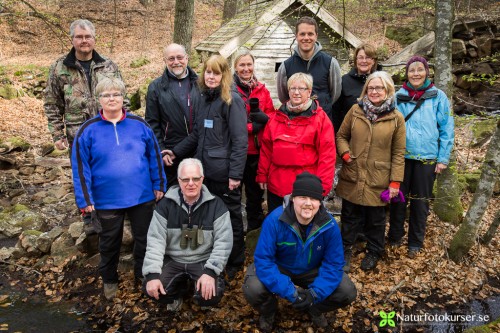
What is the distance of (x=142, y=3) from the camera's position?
81.5 feet

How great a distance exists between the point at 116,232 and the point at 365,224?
2.99 metres

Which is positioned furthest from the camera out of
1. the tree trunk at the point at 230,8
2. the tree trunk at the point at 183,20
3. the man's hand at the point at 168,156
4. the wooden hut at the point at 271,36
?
the tree trunk at the point at 230,8

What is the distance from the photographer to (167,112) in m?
4.29

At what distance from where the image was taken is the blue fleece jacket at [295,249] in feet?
11.1

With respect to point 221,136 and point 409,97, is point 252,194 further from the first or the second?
point 409,97

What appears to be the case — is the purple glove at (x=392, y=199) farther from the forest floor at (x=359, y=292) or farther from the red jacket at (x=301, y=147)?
the forest floor at (x=359, y=292)

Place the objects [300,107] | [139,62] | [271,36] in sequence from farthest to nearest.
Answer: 1. [139,62]
2. [271,36]
3. [300,107]

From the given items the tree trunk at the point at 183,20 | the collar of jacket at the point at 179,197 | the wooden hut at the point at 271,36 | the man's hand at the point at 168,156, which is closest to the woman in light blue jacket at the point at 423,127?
the collar of jacket at the point at 179,197

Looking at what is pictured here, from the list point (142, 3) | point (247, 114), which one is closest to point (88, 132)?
point (247, 114)

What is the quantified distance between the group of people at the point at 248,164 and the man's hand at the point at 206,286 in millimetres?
12

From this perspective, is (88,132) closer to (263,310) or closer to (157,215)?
(157,215)

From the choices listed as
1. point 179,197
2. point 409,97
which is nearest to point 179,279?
point 179,197

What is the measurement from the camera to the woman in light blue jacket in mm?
4274

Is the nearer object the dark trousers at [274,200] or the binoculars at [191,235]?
the binoculars at [191,235]
